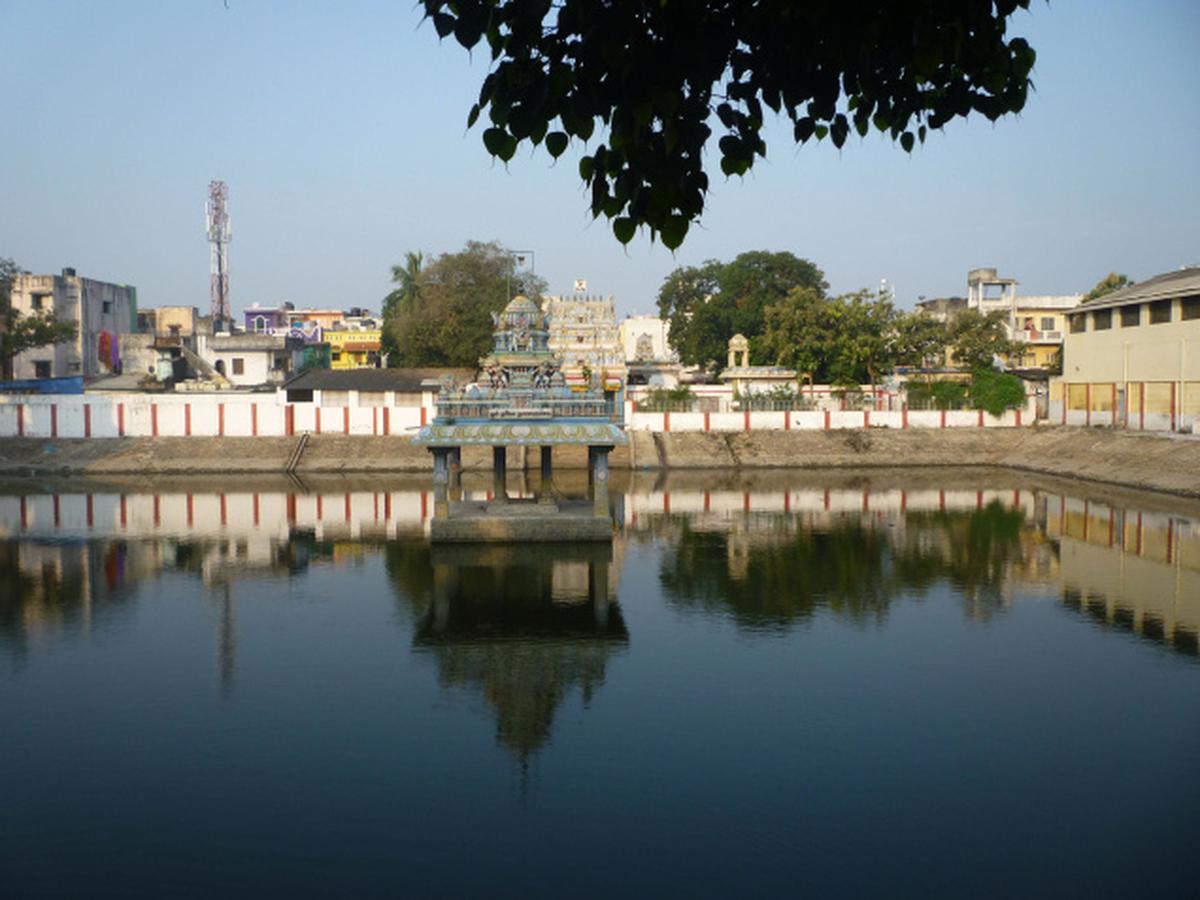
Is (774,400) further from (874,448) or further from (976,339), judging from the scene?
(976,339)

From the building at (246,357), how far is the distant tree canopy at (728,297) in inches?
940

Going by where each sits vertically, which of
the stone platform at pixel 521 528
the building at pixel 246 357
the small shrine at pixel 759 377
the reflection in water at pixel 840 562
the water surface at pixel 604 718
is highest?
the building at pixel 246 357

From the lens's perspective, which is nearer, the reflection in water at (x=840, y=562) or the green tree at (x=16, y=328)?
the reflection in water at (x=840, y=562)

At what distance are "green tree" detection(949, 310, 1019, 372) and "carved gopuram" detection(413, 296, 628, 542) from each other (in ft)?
101

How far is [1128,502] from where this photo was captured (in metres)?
33.0

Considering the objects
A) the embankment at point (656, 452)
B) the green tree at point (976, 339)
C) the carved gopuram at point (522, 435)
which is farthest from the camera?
the green tree at point (976, 339)

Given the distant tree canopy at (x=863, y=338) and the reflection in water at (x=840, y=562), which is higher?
the distant tree canopy at (x=863, y=338)

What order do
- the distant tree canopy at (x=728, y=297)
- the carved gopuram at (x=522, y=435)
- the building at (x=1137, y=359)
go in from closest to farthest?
the carved gopuram at (x=522, y=435), the building at (x=1137, y=359), the distant tree canopy at (x=728, y=297)

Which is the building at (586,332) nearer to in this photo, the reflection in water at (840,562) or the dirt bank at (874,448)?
the dirt bank at (874,448)

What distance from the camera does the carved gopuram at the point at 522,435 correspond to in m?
24.8

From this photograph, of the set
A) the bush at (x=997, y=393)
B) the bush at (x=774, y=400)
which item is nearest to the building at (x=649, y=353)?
the bush at (x=774, y=400)

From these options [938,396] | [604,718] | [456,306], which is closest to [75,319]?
[456,306]

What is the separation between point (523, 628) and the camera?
17984 mm

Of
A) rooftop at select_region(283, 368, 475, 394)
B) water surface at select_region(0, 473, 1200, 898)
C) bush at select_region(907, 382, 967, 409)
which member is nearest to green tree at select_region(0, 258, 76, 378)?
rooftop at select_region(283, 368, 475, 394)
